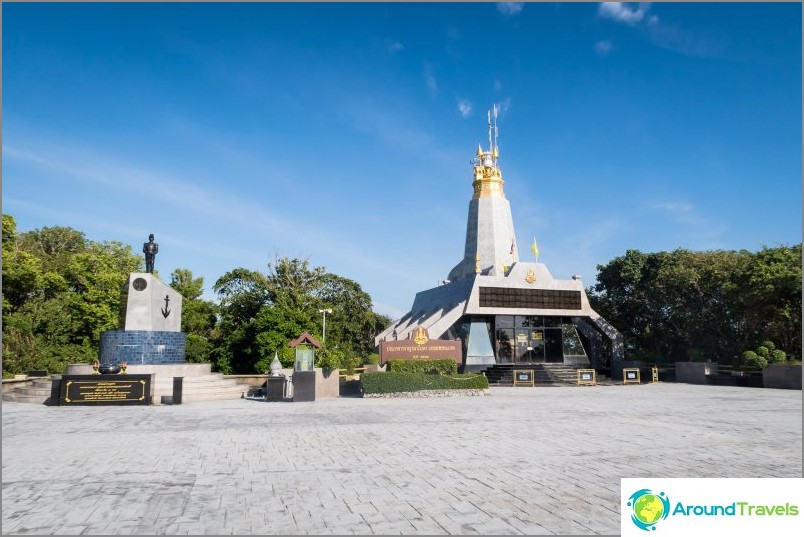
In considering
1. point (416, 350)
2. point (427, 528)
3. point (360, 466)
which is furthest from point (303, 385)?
point (427, 528)

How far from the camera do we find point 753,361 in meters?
28.3

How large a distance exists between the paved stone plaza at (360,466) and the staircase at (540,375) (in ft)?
47.9

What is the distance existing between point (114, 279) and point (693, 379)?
39.2 meters

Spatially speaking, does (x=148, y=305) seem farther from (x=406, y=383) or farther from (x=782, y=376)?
(x=782, y=376)

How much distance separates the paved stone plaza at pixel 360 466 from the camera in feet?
18.1

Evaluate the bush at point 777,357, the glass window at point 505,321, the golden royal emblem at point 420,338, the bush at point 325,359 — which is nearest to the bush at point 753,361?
the bush at point 777,357

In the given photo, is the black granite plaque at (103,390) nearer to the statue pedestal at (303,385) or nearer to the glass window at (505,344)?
the statue pedestal at (303,385)

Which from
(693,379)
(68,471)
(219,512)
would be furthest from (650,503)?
(693,379)

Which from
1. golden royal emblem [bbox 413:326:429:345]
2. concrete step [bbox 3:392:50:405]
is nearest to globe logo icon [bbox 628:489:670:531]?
concrete step [bbox 3:392:50:405]

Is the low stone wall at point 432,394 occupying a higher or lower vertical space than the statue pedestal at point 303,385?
lower

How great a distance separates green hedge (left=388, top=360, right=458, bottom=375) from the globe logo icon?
20190mm

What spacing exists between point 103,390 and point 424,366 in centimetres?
1339

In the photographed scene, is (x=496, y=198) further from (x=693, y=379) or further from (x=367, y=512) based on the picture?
(x=367, y=512)

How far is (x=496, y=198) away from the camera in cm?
4369
